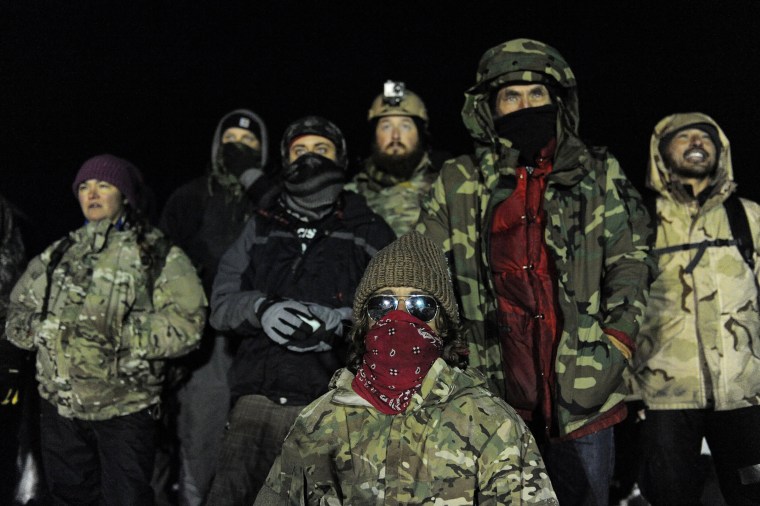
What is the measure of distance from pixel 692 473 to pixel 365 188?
2746 millimetres

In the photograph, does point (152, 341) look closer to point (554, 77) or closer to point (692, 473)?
point (554, 77)

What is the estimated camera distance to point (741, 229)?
15.3ft

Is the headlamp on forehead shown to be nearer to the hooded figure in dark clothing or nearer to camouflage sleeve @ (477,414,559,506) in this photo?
the hooded figure in dark clothing

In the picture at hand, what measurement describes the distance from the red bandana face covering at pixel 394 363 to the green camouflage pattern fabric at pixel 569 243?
84 cm

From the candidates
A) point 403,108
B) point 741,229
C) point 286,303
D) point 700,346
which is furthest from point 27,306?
point 741,229

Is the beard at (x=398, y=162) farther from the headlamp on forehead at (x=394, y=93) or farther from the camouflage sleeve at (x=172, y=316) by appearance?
the camouflage sleeve at (x=172, y=316)

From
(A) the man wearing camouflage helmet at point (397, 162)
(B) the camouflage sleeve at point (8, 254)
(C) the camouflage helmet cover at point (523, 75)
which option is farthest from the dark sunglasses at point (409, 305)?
(B) the camouflage sleeve at point (8, 254)

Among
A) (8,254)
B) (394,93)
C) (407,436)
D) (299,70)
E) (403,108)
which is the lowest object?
(407,436)

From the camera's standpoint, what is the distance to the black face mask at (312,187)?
4.31 meters

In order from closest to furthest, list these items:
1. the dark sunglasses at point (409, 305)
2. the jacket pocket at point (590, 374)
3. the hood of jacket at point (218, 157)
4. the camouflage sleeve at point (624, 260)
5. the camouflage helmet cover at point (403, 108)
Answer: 1. the dark sunglasses at point (409, 305)
2. the jacket pocket at point (590, 374)
3. the camouflage sleeve at point (624, 260)
4. the hood of jacket at point (218, 157)
5. the camouflage helmet cover at point (403, 108)

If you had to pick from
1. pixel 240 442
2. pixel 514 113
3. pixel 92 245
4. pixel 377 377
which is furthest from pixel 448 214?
pixel 92 245

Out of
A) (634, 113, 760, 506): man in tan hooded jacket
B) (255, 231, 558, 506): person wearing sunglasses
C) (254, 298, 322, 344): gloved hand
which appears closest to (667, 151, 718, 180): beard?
(634, 113, 760, 506): man in tan hooded jacket

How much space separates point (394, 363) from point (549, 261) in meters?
1.12

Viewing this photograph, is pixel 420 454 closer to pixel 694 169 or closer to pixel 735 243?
pixel 735 243
